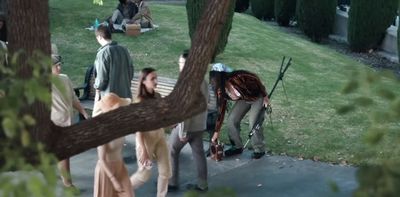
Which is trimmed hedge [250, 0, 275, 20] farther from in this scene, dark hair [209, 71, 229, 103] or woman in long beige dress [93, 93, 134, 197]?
woman in long beige dress [93, 93, 134, 197]

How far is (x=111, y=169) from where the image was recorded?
8.06 meters

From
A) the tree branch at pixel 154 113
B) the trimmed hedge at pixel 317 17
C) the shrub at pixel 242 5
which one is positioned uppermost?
the tree branch at pixel 154 113

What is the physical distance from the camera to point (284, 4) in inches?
1009

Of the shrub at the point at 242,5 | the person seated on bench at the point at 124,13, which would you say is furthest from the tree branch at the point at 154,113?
the shrub at the point at 242,5

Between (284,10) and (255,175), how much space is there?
16002 mm

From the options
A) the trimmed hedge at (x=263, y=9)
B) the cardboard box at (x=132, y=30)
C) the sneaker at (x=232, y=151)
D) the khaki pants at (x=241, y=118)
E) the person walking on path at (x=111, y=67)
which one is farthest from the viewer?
the trimmed hedge at (x=263, y=9)

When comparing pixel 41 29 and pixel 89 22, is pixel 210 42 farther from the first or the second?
pixel 89 22

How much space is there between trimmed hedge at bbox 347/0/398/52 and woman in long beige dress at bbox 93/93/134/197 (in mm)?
14229

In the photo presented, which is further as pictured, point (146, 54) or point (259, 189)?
point (146, 54)

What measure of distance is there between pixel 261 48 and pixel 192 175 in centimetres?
893

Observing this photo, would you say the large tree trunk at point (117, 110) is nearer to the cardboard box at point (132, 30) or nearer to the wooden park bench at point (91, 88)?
the wooden park bench at point (91, 88)

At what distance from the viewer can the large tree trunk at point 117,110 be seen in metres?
4.64

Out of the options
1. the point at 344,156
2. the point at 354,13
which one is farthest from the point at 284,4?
the point at 344,156

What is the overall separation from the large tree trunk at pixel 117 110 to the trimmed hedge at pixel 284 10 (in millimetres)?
21063
